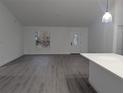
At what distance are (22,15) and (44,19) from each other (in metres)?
1.48

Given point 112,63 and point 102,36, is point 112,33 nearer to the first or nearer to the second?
point 102,36

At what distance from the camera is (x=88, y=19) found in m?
9.53

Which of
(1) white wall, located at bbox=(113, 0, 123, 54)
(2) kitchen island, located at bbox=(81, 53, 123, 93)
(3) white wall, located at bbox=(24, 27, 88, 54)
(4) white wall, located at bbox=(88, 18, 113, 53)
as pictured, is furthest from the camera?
(3) white wall, located at bbox=(24, 27, 88, 54)

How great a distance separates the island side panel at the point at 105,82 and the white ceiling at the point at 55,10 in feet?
13.8

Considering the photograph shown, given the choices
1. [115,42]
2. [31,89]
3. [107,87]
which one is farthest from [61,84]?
[115,42]

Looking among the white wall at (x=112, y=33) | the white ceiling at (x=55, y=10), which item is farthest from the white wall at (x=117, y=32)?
the white ceiling at (x=55, y=10)

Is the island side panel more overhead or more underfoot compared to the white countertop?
more underfoot

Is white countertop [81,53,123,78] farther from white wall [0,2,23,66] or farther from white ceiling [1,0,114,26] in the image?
white wall [0,2,23,66]

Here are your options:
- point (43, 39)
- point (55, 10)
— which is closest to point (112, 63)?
point (55, 10)

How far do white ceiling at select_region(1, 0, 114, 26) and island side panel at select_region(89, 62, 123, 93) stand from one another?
13.8 ft

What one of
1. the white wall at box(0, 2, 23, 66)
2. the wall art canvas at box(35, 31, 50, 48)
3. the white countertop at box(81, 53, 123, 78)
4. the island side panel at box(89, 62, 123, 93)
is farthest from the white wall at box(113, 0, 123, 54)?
the wall art canvas at box(35, 31, 50, 48)

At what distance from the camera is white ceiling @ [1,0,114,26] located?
23.0ft

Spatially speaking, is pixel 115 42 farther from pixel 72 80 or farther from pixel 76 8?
pixel 72 80

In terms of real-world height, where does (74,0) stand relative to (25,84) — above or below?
above
